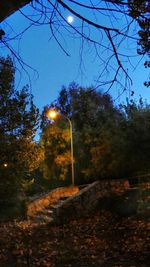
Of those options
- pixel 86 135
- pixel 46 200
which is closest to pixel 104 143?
pixel 86 135

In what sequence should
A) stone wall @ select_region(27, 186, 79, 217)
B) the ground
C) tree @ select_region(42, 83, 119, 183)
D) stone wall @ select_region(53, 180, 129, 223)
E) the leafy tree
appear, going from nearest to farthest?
the ground < stone wall @ select_region(53, 180, 129, 223) < stone wall @ select_region(27, 186, 79, 217) < the leafy tree < tree @ select_region(42, 83, 119, 183)

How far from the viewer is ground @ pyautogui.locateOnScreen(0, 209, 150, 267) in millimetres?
11506

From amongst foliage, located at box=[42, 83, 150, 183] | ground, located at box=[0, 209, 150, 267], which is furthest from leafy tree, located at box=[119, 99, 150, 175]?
ground, located at box=[0, 209, 150, 267]

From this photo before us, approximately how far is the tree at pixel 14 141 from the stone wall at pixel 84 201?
8.76 ft

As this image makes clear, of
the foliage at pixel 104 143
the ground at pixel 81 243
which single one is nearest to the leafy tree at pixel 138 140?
the foliage at pixel 104 143

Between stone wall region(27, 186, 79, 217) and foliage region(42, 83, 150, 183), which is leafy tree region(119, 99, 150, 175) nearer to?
foliage region(42, 83, 150, 183)

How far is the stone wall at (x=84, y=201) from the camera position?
21.7m

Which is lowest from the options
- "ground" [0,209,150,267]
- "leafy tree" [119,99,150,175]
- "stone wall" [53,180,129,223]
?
"ground" [0,209,150,267]

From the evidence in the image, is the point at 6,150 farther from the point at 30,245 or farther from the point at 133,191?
the point at 30,245

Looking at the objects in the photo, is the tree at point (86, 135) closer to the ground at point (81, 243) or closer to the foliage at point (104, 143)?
the foliage at point (104, 143)

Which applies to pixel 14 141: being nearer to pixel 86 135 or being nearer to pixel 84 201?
pixel 84 201

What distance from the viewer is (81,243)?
575 inches

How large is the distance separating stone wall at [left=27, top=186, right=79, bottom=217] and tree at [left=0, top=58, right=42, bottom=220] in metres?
1.27

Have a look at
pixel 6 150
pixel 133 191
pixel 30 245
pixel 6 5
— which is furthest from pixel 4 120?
pixel 6 5
